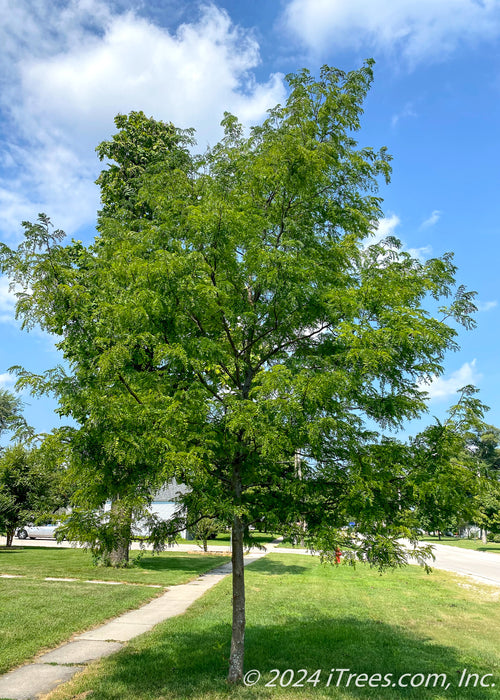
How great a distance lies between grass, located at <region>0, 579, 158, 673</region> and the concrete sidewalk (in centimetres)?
27

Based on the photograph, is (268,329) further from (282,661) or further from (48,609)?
(48,609)

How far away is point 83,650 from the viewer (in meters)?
8.07

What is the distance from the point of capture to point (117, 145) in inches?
822

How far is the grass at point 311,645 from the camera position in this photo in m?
6.44

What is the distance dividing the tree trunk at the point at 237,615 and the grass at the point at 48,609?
126 inches

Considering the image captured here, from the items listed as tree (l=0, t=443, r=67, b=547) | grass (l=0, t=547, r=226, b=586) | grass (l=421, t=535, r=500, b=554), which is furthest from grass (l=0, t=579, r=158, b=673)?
grass (l=421, t=535, r=500, b=554)

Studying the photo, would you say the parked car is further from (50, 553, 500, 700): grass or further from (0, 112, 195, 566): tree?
(0, 112, 195, 566): tree

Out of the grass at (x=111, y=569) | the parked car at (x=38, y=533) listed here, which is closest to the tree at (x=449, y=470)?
the grass at (x=111, y=569)

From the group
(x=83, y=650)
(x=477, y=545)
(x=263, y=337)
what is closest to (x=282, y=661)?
(x=83, y=650)

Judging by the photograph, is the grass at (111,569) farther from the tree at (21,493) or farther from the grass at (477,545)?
the grass at (477,545)

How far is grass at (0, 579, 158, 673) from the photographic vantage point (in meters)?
8.12

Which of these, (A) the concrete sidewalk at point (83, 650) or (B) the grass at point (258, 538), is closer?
(A) the concrete sidewalk at point (83, 650)

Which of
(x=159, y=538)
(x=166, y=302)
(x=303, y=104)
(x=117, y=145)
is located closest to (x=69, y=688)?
(x=159, y=538)

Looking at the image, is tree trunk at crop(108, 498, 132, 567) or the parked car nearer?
tree trunk at crop(108, 498, 132, 567)
